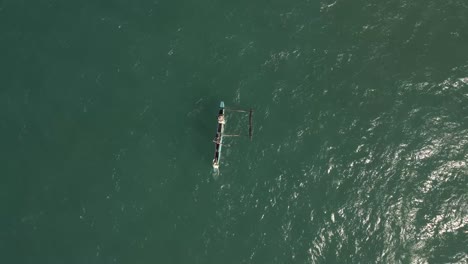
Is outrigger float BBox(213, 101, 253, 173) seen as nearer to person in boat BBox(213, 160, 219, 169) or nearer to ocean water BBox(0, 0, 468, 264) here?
person in boat BBox(213, 160, 219, 169)

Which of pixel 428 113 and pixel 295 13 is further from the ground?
pixel 295 13

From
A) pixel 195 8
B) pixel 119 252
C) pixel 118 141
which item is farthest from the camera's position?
pixel 195 8

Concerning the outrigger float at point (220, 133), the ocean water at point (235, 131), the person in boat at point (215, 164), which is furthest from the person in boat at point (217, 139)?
the person in boat at point (215, 164)

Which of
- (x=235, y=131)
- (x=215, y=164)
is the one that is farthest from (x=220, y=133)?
(x=215, y=164)

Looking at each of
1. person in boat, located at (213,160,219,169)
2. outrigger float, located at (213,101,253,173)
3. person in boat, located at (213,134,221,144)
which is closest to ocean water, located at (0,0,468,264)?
outrigger float, located at (213,101,253,173)

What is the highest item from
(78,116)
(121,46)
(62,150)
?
(121,46)

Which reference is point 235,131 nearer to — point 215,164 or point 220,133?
point 220,133

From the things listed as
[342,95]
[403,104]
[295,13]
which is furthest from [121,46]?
[403,104]

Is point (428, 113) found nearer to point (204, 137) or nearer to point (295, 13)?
point (295, 13)
